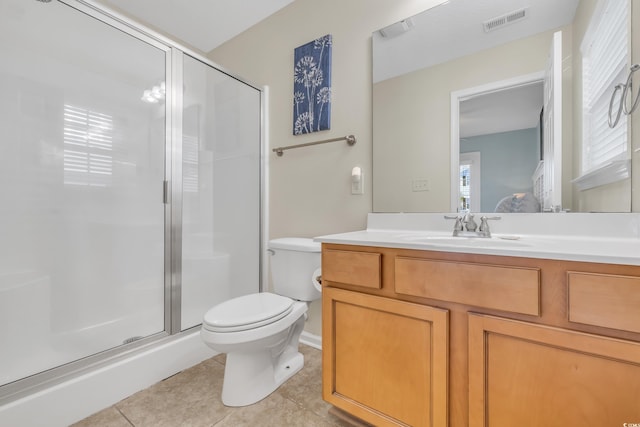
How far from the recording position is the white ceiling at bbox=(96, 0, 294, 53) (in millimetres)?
2084

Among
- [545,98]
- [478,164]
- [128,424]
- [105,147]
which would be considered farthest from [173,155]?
[545,98]

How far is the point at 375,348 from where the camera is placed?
3.50 ft

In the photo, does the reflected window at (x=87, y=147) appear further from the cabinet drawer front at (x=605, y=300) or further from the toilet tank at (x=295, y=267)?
the cabinet drawer front at (x=605, y=300)

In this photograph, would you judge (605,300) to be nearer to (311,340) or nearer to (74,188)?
(311,340)

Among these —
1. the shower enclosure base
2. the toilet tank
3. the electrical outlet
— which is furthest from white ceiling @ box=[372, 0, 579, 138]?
the shower enclosure base

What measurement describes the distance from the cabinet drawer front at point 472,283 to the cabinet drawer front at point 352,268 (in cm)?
9

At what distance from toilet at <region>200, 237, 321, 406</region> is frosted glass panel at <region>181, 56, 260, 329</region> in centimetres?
46

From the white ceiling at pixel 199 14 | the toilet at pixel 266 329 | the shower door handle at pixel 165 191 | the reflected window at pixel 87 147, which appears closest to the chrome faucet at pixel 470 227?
the toilet at pixel 266 329

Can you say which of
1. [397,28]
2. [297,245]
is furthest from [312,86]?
[297,245]

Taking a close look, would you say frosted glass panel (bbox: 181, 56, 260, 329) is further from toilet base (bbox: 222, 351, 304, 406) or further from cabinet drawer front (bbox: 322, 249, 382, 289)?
cabinet drawer front (bbox: 322, 249, 382, 289)

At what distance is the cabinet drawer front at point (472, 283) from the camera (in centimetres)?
80

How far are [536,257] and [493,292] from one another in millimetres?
155

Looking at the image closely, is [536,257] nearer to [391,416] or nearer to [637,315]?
[637,315]

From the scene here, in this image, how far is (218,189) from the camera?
2.00 m
